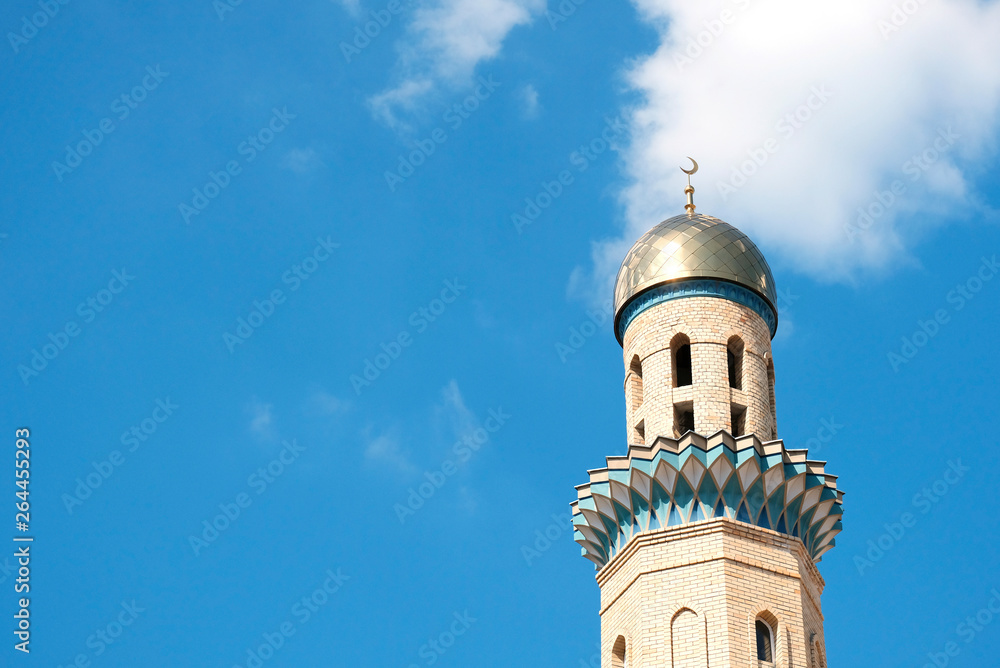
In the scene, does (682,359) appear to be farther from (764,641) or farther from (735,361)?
(764,641)

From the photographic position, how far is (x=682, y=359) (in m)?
33.1

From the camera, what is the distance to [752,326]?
108 ft

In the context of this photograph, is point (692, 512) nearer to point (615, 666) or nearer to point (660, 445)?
point (660, 445)

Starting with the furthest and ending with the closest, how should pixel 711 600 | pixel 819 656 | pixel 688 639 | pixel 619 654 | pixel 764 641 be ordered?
pixel 619 654, pixel 819 656, pixel 764 641, pixel 711 600, pixel 688 639

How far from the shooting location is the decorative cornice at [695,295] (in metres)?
32.9

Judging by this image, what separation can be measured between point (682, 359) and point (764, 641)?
673 cm

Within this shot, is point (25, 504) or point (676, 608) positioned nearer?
point (676, 608)

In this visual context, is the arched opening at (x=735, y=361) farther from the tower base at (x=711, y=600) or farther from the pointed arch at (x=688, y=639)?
the pointed arch at (x=688, y=639)

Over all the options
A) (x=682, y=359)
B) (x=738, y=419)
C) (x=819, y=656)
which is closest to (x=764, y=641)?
(x=819, y=656)

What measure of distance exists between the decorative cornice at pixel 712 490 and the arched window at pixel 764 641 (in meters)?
2.04

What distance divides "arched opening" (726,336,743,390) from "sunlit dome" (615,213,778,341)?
3.32 ft

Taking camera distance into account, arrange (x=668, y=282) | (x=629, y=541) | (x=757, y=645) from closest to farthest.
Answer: (x=757, y=645), (x=629, y=541), (x=668, y=282)

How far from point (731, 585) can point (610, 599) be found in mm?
3011

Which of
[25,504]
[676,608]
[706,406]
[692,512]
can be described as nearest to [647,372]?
[706,406]
